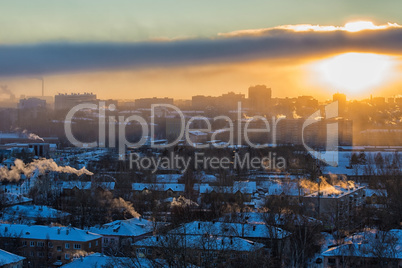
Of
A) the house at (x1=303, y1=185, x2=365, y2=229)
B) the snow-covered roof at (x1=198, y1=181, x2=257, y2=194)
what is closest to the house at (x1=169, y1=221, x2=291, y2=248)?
the house at (x1=303, y1=185, x2=365, y2=229)

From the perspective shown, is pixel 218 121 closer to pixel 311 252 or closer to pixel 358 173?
pixel 358 173

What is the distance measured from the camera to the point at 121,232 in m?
9.77

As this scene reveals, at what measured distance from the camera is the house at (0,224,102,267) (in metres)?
8.76

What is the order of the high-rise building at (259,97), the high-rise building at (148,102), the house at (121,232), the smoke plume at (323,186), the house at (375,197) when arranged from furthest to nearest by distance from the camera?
1. the high-rise building at (148,102)
2. the high-rise building at (259,97)
3. the house at (375,197)
4. the smoke plume at (323,186)
5. the house at (121,232)

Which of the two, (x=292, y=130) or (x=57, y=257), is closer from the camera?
(x=57, y=257)

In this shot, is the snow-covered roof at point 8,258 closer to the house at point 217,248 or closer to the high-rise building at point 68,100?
the house at point 217,248

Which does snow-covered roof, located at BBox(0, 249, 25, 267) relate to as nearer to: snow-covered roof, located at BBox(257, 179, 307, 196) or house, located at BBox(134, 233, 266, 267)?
house, located at BBox(134, 233, 266, 267)

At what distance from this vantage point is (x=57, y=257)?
884 cm

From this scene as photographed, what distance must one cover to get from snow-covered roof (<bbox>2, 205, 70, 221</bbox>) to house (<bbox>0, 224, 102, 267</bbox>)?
75.4 inches

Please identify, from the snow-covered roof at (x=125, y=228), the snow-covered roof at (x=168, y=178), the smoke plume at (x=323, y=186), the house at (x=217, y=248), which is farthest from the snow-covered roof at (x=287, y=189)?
the house at (x=217, y=248)

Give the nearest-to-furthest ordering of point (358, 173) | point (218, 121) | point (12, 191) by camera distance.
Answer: point (12, 191)
point (358, 173)
point (218, 121)

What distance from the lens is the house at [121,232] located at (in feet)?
31.3

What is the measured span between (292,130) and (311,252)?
81.5 feet

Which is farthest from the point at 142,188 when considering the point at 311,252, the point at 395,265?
the point at 395,265
